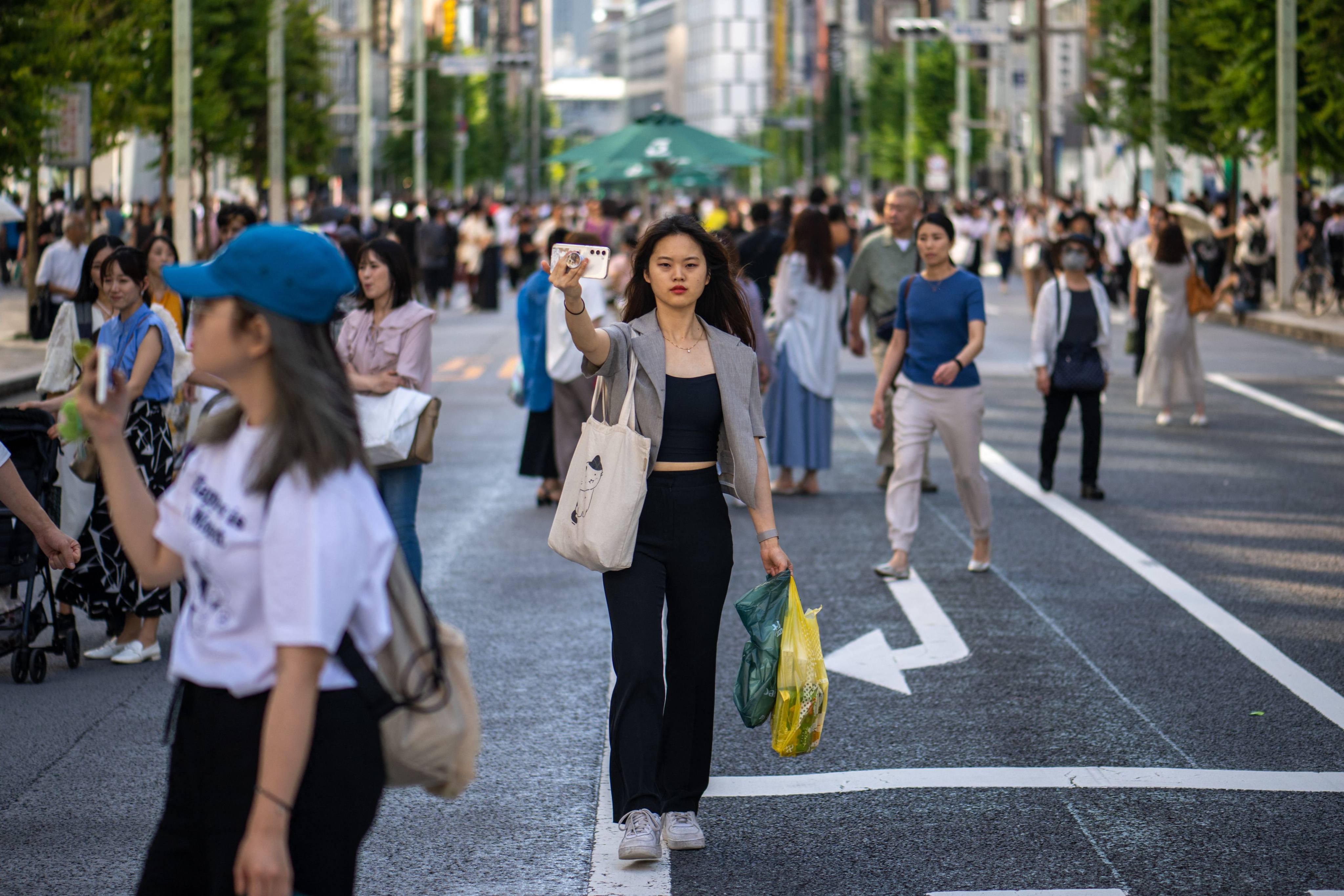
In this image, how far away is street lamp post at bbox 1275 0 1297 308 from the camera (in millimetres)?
28000

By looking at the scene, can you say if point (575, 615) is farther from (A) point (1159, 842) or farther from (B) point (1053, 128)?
(B) point (1053, 128)

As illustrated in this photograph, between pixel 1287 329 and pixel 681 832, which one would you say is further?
pixel 1287 329

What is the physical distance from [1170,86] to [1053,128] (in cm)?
4417

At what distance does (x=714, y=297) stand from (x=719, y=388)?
1.06ft

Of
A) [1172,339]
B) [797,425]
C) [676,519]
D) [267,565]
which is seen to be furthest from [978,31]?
[267,565]

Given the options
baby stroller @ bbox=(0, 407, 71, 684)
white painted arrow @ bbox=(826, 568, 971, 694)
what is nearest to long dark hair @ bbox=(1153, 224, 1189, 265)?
white painted arrow @ bbox=(826, 568, 971, 694)

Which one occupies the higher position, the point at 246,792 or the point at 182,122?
the point at 182,122

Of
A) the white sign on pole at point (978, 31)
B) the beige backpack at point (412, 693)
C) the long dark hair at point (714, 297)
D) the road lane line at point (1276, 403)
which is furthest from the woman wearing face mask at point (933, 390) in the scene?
the white sign on pole at point (978, 31)

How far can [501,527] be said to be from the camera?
35.9 ft

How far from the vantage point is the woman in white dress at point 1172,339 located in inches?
584

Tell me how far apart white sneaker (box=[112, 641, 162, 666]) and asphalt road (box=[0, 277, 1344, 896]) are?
11 cm

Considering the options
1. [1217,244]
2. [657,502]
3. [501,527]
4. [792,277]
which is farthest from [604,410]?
[1217,244]

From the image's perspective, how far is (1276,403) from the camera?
1711cm

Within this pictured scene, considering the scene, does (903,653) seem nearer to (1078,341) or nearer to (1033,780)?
(1033,780)
